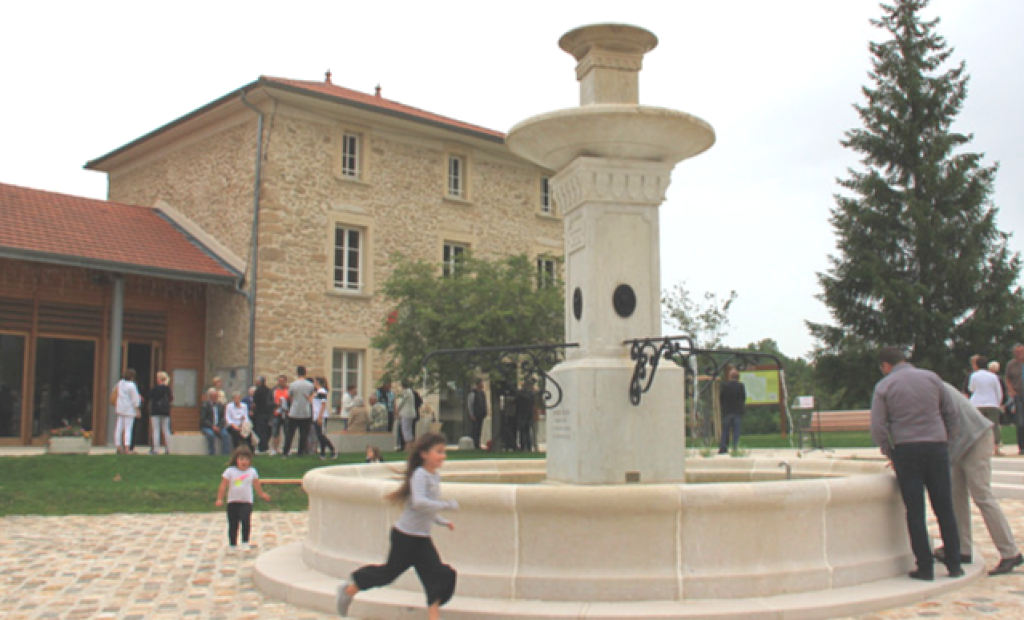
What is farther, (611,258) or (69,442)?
(69,442)

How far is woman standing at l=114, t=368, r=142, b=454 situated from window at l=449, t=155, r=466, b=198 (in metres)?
13.0

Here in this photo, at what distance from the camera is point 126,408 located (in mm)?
17906

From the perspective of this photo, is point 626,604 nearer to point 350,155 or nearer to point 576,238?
point 576,238

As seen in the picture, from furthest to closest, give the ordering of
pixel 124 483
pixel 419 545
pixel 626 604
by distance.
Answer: pixel 124 483, pixel 626 604, pixel 419 545

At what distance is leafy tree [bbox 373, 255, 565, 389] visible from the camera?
21.6 m

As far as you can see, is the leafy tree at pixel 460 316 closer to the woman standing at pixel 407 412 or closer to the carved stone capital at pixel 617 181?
the woman standing at pixel 407 412

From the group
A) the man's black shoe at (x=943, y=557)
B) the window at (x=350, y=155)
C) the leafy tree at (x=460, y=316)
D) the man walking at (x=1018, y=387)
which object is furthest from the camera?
the window at (x=350, y=155)

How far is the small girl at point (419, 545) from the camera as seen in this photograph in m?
5.26

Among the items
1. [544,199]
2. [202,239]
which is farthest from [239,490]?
[544,199]

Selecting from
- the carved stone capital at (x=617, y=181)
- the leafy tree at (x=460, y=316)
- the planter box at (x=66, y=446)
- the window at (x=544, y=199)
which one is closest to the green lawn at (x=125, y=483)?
the planter box at (x=66, y=446)

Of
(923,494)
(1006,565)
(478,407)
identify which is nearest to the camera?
(923,494)

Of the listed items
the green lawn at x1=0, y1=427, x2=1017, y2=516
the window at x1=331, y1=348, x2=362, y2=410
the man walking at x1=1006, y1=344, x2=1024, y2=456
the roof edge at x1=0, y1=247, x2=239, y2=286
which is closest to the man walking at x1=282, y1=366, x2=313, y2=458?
the green lawn at x1=0, y1=427, x2=1017, y2=516

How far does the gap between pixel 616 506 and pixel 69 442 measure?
1600 centimetres

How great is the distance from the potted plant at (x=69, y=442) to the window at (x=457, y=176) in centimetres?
1333
